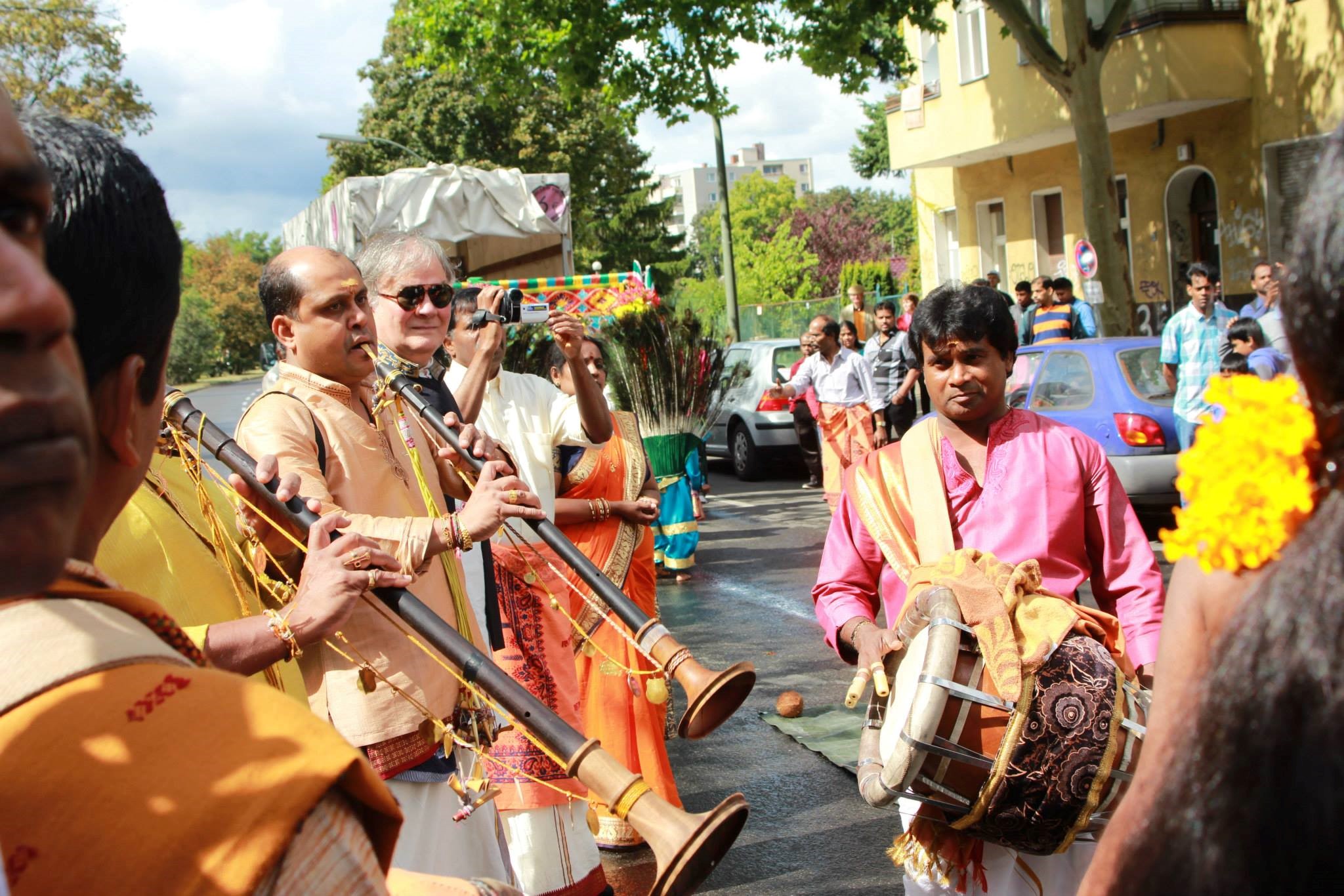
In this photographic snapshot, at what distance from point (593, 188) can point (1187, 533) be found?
42.0m

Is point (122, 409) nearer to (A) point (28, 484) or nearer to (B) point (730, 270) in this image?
(A) point (28, 484)

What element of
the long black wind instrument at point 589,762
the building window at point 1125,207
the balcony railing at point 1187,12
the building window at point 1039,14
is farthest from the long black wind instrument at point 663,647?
the building window at point 1039,14

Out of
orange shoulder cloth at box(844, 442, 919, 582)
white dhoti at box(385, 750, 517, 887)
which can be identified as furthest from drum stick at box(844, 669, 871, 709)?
white dhoti at box(385, 750, 517, 887)

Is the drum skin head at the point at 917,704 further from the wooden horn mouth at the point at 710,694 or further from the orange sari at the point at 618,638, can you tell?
the orange sari at the point at 618,638

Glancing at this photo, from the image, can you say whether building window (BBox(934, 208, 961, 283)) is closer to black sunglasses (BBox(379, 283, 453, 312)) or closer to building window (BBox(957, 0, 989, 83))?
building window (BBox(957, 0, 989, 83))

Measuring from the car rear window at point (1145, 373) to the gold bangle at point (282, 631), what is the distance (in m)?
8.80

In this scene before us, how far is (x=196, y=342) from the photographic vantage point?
54281 mm

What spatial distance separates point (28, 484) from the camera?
0.80 meters

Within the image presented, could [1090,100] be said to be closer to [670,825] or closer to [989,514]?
[989,514]

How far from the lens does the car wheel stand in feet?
51.2

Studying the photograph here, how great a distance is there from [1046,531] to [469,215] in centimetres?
895

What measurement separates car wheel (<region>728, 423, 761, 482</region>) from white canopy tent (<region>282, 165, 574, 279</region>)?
4061 mm

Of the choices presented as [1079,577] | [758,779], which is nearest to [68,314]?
[1079,577]

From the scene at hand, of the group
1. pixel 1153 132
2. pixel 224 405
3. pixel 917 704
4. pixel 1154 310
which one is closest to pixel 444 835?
pixel 917 704
